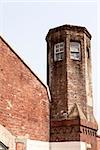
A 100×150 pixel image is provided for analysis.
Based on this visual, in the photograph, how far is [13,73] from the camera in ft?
37.8

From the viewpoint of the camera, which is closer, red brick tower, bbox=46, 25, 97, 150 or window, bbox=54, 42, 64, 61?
red brick tower, bbox=46, 25, 97, 150

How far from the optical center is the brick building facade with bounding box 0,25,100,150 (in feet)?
36.5

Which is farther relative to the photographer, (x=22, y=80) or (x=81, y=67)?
(x=81, y=67)

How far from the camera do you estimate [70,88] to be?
1783cm

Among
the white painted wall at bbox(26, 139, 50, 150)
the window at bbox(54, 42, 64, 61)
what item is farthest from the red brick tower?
the white painted wall at bbox(26, 139, 50, 150)

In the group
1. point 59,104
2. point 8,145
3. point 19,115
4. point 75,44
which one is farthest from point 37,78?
point 75,44

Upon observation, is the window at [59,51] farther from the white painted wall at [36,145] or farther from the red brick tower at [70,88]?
the white painted wall at [36,145]

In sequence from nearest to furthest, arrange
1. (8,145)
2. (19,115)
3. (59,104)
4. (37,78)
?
(8,145) < (19,115) < (37,78) < (59,104)

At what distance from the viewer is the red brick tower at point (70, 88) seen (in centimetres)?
1581

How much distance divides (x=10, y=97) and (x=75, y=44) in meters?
8.55

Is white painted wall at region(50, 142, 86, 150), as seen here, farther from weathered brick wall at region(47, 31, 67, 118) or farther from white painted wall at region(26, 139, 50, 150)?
white painted wall at region(26, 139, 50, 150)

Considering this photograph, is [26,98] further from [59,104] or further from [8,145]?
[59,104]

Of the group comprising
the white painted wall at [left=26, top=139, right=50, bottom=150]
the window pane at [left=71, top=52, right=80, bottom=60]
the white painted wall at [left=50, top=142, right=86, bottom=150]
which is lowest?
the white painted wall at [left=26, top=139, right=50, bottom=150]

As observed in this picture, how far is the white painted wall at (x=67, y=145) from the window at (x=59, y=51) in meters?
5.02
